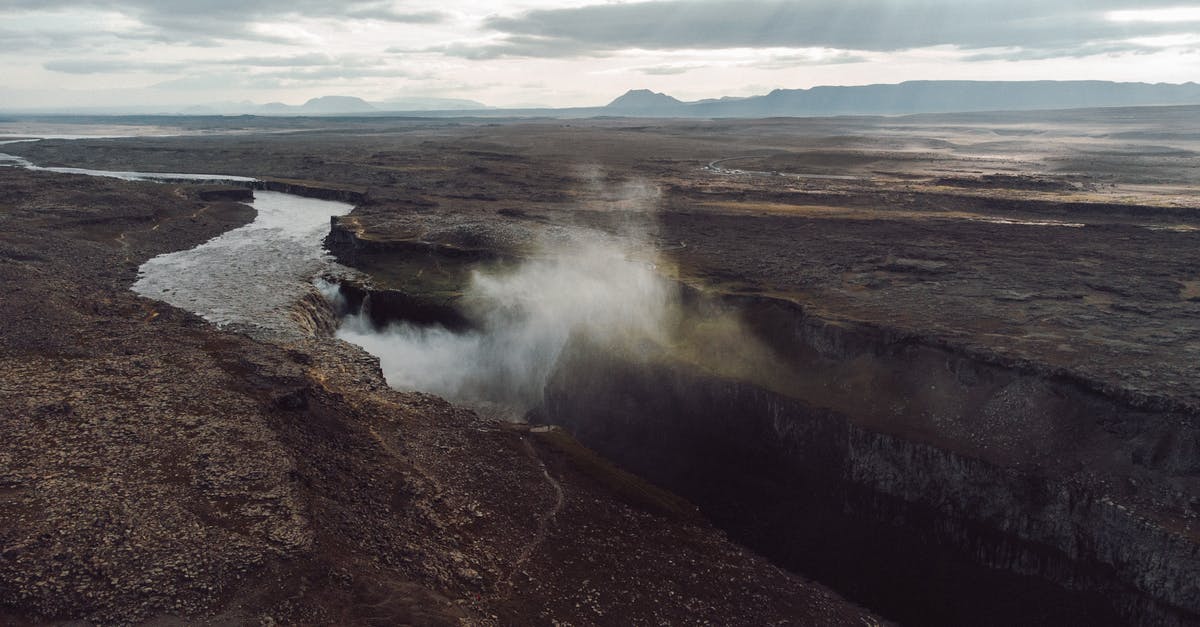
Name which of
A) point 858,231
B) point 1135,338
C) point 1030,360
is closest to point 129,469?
point 1030,360

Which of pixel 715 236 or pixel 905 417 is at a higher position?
pixel 715 236

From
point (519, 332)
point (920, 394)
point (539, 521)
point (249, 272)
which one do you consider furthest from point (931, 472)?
point (249, 272)

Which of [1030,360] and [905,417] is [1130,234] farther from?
[905,417]

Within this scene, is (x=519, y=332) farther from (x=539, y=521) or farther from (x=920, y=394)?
(x=920, y=394)

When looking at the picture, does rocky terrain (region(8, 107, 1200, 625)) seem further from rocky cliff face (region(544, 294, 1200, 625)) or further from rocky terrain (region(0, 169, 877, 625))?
rocky terrain (region(0, 169, 877, 625))

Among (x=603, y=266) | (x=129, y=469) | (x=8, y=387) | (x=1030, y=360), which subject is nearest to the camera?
(x=129, y=469)

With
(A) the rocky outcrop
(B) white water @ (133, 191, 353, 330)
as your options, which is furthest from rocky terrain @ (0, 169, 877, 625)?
(A) the rocky outcrop
